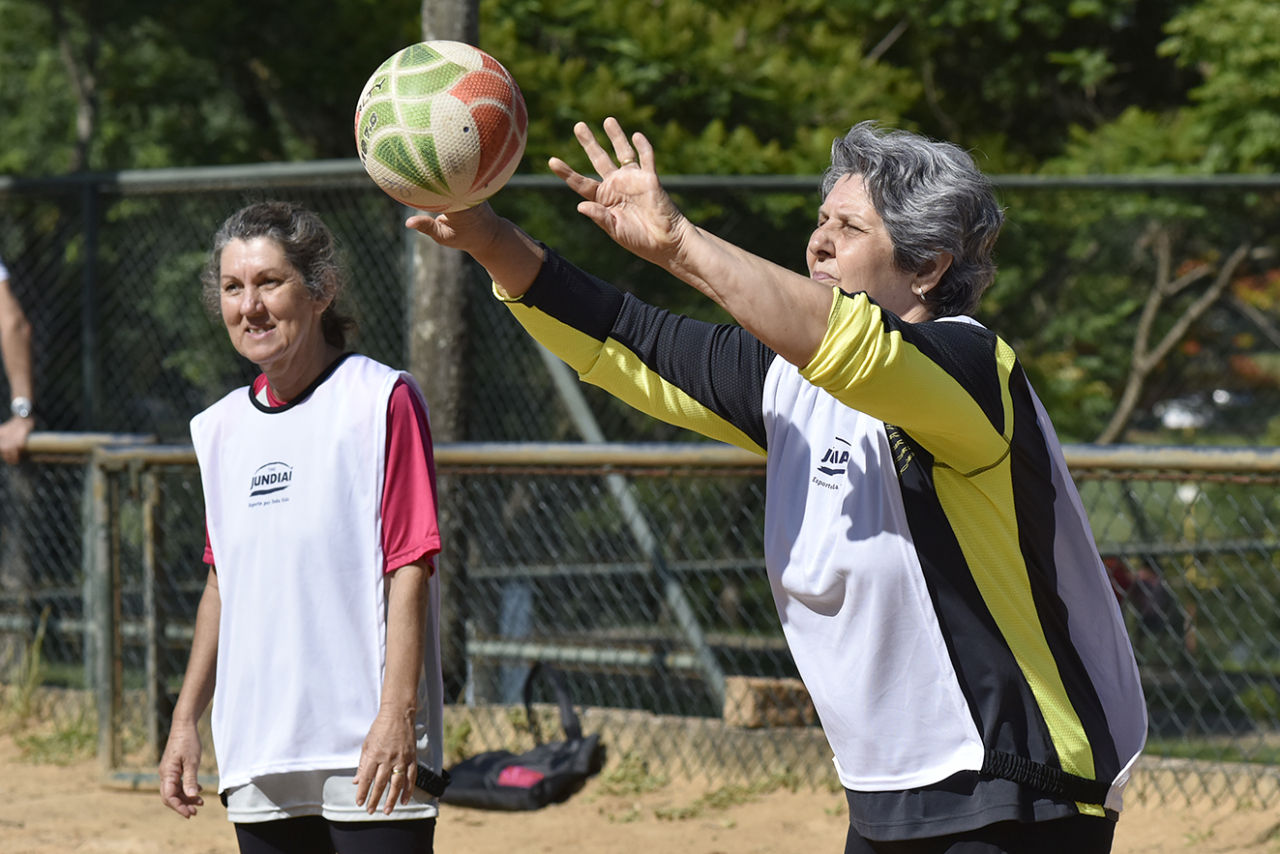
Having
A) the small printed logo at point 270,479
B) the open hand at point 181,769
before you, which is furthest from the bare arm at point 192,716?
the small printed logo at point 270,479

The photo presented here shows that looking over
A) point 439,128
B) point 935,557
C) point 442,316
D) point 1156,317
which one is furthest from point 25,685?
point 1156,317

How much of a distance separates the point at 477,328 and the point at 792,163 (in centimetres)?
Result: 243

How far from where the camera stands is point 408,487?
2.91m

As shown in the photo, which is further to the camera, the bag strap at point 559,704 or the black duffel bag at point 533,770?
the bag strap at point 559,704

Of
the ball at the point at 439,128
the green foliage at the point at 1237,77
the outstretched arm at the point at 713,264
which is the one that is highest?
the green foliage at the point at 1237,77

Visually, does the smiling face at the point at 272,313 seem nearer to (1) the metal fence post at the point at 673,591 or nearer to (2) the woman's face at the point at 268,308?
(2) the woman's face at the point at 268,308

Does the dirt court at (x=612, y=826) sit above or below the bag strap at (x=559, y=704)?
below

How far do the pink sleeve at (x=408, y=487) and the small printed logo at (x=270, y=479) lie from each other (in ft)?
0.74

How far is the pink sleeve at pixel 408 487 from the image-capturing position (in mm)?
2861

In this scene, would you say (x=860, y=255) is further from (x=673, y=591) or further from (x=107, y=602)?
(x=107, y=602)

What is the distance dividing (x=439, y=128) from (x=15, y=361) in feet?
14.2

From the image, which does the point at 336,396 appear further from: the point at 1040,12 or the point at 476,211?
the point at 1040,12

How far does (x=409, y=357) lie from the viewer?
640 cm

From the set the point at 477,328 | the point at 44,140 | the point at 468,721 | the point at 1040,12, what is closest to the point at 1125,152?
the point at 1040,12
